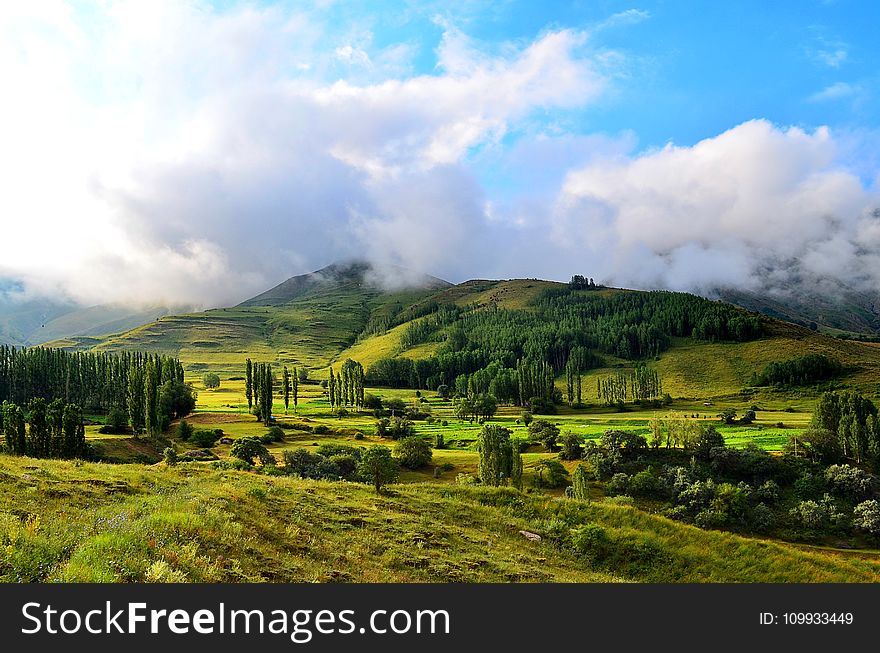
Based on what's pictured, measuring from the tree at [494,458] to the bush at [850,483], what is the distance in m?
45.0

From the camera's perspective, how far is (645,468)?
7481 centimetres

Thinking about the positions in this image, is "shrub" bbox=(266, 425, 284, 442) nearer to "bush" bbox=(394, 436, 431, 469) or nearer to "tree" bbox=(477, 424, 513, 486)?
"bush" bbox=(394, 436, 431, 469)

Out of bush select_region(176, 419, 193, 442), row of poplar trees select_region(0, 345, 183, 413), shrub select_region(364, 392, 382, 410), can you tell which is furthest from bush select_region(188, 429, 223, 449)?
shrub select_region(364, 392, 382, 410)

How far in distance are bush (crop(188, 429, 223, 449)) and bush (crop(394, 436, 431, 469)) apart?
36.3m

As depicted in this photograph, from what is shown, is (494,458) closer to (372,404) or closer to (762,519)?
(762,519)

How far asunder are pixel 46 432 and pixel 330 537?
64.3 meters

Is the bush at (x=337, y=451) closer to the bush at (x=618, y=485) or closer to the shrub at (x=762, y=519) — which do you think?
the bush at (x=618, y=485)

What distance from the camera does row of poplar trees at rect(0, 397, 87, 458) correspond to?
62.2 metres

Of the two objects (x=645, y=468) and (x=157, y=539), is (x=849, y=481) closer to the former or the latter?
(x=645, y=468)

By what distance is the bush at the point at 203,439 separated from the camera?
94188 millimetres

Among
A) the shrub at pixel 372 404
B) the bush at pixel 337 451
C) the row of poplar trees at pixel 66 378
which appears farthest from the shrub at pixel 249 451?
the shrub at pixel 372 404

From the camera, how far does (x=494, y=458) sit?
69250 mm

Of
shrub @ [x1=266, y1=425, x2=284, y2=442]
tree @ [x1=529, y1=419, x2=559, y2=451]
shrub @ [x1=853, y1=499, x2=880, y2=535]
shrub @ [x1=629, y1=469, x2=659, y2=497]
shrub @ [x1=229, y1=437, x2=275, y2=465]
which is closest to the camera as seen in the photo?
shrub @ [x1=853, y1=499, x2=880, y2=535]

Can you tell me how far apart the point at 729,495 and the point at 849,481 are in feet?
Result: 71.4
